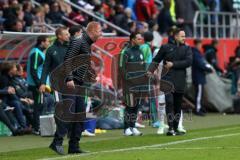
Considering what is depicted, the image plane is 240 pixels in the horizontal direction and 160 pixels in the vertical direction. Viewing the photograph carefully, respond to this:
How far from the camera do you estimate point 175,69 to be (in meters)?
17.9

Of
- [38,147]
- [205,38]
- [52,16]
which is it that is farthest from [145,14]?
[38,147]

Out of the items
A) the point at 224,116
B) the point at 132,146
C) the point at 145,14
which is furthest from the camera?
the point at 145,14

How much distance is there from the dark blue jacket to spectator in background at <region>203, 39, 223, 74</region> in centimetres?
204

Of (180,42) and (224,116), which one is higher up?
(180,42)

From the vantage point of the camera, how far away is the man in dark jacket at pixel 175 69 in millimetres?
17797

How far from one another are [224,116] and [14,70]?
7.22 m

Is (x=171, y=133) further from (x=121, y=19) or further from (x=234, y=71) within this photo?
(x=121, y=19)

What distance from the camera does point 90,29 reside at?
14.5m

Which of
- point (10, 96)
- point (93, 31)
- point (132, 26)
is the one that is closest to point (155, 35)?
point (132, 26)

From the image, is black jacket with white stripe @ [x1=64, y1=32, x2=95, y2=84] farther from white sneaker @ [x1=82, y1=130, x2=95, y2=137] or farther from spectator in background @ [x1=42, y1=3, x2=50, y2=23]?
spectator in background @ [x1=42, y1=3, x2=50, y2=23]

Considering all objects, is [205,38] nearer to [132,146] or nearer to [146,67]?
[146,67]

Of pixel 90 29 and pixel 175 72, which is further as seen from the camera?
pixel 175 72

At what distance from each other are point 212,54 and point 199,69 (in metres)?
2.24

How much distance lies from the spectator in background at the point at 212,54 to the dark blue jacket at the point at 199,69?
204 centimetres
